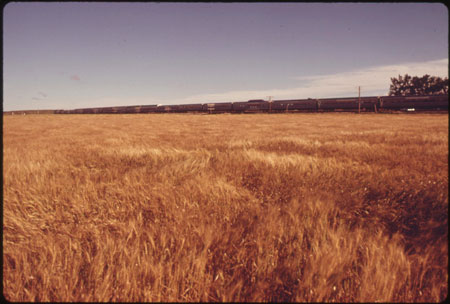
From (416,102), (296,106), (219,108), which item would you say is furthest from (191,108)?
(416,102)

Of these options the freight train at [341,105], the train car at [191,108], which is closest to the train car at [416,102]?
the freight train at [341,105]

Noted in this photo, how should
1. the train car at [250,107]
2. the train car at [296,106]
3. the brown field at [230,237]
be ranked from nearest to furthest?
the brown field at [230,237], the train car at [296,106], the train car at [250,107]

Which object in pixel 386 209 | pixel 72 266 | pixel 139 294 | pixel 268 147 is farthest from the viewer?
pixel 268 147

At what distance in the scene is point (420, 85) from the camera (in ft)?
129

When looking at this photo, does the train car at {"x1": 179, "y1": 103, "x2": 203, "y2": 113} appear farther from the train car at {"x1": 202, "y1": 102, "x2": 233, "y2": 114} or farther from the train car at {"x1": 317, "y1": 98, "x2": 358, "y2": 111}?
the train car at {"x1": 317, "y1": 98, "x2": 358, "y2": 111}

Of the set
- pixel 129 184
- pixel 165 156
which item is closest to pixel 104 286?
pixel 129 184

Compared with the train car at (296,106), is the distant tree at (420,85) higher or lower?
higher

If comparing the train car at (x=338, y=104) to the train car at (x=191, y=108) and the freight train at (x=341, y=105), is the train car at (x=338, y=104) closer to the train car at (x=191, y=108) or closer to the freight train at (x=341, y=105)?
the freight train at (x=341, y=105)

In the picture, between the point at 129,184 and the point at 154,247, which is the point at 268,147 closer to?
the point at 129,184

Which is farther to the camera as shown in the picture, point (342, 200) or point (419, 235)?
point (342, 200)

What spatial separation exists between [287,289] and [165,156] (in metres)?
3.19

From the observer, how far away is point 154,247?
1208 mm

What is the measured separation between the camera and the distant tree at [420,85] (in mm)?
35256

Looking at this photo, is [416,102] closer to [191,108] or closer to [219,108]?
[219,108]
